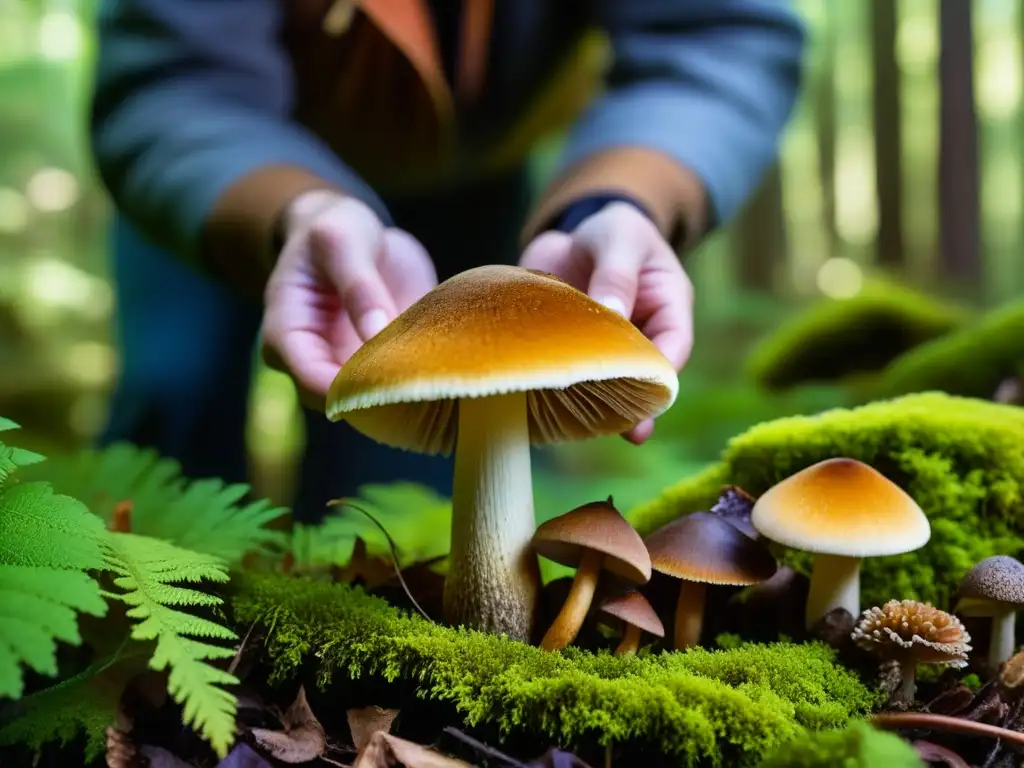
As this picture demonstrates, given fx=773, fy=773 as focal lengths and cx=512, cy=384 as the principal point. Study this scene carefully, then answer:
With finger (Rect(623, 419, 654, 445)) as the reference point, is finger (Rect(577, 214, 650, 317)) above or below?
above

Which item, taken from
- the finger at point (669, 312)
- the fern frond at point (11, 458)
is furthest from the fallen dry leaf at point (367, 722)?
the finger at point (669, 312)

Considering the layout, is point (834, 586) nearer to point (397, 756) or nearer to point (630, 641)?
point (630, 641)

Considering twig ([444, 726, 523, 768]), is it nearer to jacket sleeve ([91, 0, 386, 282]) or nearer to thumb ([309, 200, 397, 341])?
thumb ([309, 200, 397, 341])

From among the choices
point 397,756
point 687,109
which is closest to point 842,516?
point 397,756

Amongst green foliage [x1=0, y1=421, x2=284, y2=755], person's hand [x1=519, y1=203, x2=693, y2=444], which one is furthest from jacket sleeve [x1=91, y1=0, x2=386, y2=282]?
green foliage [x1=0, y1=421, x2=284, y2=755]

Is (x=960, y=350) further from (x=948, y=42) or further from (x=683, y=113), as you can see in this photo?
(x=948, y=42)

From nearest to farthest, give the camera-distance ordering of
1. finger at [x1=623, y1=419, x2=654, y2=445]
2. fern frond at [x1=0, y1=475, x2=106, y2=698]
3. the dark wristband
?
fern frond at [x1=0, y1=475, x2=106, y2=698], finger at [x1=623, y1=419, x2=654, y2=445], the dark wristband

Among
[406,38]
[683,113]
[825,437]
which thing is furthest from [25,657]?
[683,113]
